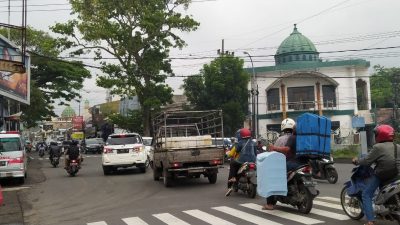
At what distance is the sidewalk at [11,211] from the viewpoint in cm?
1037

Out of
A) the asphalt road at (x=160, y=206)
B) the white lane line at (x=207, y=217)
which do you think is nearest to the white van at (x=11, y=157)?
the asphalt road at (x=160, y=206)

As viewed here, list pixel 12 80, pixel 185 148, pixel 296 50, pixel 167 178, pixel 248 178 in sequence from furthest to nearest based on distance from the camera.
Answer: pixel 296 50, pixel 12 80, pixel 167 178, pixel 185 148, pixel 248 178

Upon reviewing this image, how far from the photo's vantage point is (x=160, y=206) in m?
11.5

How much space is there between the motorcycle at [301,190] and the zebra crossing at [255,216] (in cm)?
18

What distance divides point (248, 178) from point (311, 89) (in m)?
41.4

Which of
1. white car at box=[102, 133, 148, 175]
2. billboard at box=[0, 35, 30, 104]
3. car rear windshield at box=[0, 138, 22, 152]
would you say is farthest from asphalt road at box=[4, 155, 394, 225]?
billboard at box=[0, 35, 30, 104]

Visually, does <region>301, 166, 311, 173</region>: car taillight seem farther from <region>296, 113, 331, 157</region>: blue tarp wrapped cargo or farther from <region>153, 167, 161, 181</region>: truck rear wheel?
<region>153, 167, 161, 181</region>: truck rear wheel

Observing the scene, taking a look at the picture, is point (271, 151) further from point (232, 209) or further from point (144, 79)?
point (144, 79)

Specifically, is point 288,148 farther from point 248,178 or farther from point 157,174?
point 157,174

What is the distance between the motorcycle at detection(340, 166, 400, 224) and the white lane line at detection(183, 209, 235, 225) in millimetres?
2233

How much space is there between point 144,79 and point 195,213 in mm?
31884

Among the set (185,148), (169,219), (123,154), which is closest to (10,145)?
(123,154)

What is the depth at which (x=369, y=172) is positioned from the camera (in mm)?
8070

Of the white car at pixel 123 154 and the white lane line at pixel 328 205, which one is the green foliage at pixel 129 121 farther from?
the white lane line at pixel 328 205
